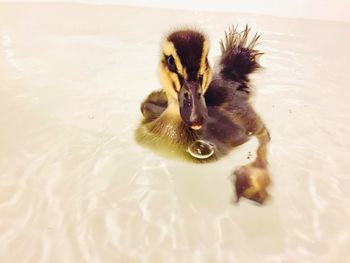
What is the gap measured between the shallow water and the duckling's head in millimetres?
219

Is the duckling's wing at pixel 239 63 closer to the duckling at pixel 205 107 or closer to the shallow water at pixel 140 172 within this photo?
the duckling at pixel 205 107

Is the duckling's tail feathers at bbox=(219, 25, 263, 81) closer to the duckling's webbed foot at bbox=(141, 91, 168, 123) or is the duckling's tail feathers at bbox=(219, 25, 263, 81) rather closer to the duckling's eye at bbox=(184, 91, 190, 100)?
the duckling's webbed foot at bbox=(141, 91, 168, 123)

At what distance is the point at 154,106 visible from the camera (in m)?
1.63

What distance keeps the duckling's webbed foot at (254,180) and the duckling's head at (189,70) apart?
19 centimetres

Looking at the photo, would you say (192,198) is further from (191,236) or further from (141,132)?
(141,132)

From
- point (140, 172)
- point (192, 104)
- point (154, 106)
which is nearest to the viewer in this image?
point (192, 104)

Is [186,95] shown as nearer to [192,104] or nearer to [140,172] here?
[192,104]

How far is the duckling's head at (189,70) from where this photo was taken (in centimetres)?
127

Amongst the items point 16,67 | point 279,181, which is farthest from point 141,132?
point 16,67

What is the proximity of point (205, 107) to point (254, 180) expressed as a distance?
9.8 inches

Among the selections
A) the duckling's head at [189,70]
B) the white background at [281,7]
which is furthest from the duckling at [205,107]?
the white background at [281,7]

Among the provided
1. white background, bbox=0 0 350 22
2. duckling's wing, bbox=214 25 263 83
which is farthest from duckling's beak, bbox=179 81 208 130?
white background, bbox=0 0 350 22

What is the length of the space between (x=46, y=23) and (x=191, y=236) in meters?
1.92

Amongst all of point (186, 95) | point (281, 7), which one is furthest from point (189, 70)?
point (281, 7)
